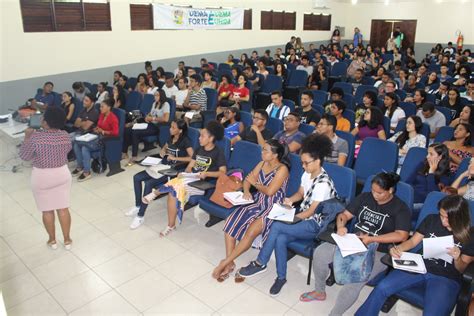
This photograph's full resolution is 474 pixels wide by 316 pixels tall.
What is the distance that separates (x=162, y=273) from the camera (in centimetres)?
332

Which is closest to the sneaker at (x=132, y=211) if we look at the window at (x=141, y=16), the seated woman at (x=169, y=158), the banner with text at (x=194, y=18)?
the seated woman at (x=169, y=158)

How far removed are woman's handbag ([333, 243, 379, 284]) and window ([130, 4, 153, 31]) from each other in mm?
8995

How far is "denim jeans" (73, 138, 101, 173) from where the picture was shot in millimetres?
5320

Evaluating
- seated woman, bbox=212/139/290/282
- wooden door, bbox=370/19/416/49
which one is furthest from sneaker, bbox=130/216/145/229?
wooden door, bbox=370/19/416/49

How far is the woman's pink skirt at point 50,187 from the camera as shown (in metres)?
3.38

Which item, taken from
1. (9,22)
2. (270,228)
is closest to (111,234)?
(270,228)

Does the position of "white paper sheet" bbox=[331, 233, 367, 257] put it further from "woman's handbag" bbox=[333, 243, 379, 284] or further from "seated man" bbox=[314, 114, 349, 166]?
"seated man" bbox=[314, 114, 349, 166]

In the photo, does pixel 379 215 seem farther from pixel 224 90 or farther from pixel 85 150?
pixel 224 90

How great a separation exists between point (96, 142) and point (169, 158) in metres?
1.67

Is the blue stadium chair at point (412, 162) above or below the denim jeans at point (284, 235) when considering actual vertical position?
above

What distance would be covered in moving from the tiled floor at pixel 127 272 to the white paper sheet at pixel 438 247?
0.62 m

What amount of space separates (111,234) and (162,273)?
964 mm

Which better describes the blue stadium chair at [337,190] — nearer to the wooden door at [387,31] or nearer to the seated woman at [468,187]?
the seated woman at [468,187]

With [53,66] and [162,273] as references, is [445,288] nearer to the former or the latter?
[162,273]
